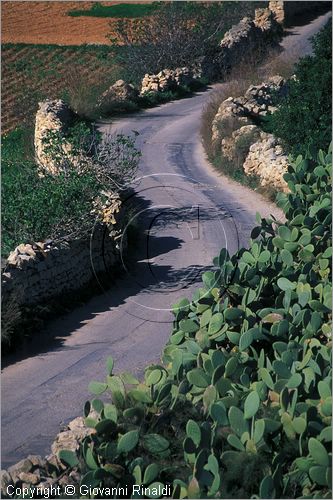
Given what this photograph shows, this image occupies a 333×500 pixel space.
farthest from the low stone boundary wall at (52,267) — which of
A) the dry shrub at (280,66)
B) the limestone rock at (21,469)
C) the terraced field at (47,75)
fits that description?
the dry shrub at (280,66)

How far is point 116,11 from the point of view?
37.2m

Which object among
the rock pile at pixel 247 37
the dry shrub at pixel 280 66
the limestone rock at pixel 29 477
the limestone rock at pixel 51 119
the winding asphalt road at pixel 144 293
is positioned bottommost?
the winding asphalt road at pixel 144 293

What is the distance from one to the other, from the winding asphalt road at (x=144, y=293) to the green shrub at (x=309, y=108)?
5.30 feet

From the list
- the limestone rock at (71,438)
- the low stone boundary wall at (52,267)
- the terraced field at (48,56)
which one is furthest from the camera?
the terraced field at (48,56)

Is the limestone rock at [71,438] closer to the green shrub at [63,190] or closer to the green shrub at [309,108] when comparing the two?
the green shrub at [63,190]

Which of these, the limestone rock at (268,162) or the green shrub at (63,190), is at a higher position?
the green shrub at (63,190)

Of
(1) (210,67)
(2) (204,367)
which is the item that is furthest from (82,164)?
(1) (210,67)

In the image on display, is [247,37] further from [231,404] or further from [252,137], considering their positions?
[231,404]

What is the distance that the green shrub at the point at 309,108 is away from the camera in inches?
739

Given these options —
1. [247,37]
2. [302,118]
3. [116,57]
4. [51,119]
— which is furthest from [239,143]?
[247,37]

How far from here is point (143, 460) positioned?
20.6 feet

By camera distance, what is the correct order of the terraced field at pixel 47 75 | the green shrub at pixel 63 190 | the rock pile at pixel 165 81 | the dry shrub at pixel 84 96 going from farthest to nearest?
the rock pile at pixel 165 81, the terraced field at pixel 47 75, the dry shrub at pixel 84 96, the green shrub at pixel 63 190

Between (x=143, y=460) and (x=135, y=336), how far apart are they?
5.09m

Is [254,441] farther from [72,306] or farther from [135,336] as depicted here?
[72,306]
